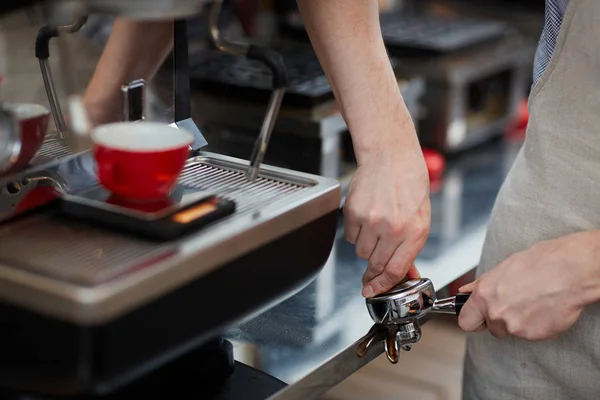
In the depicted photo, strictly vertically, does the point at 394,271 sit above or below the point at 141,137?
below

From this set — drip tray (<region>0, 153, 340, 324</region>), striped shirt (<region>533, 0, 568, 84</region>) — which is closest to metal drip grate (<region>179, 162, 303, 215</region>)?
drip tray (<region>0, 153, 340, 324</region>)

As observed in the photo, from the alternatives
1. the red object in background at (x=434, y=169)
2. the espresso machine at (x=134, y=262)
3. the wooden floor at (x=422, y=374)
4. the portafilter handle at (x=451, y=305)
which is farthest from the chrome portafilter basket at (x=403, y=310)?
the red object in background at (x=434, y=169)

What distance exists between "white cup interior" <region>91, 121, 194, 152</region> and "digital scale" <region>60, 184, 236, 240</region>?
45 mm

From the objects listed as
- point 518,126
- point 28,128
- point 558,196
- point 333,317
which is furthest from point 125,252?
point 518,126

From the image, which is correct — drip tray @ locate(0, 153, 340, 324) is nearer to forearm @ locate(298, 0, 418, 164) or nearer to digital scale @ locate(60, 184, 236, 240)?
digital scale @ locate(60, 184, 236, 240)

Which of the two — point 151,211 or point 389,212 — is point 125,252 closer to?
point 151,211

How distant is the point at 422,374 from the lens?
146 cm

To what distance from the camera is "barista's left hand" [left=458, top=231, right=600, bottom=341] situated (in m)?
0.85

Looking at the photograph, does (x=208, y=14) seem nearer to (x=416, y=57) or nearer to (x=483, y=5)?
(x=416, y=57)

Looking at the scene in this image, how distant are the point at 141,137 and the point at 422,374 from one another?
850mm

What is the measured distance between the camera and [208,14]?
1.42m

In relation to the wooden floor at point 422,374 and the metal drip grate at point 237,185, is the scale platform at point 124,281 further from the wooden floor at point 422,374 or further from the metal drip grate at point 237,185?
the wooden floor at point 422,374

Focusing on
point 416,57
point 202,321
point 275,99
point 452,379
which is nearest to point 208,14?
point 416,57

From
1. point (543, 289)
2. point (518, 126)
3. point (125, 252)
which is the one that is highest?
point (125, 252)
